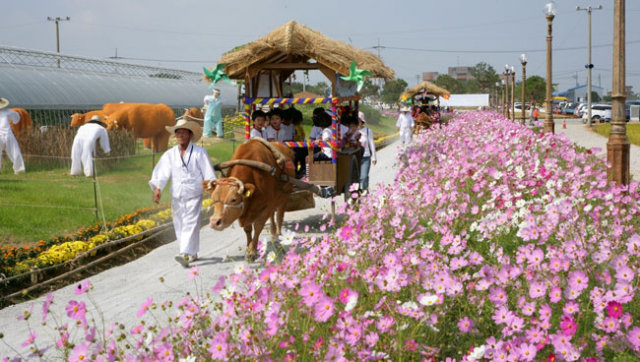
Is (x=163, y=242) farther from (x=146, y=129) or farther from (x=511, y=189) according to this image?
(x=146, y=129)

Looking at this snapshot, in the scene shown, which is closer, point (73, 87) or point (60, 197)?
point (60, 197)

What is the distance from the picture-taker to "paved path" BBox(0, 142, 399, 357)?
6.77 m

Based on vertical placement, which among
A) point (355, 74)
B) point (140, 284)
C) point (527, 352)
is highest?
point (355, 74)

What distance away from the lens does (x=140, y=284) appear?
8359 mm

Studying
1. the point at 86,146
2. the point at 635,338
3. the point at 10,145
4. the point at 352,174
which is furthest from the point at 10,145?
the point at 635,338

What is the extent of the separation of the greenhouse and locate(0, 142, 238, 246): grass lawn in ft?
25.6

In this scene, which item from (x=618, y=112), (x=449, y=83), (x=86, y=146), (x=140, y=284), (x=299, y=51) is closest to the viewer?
(x=140, y=284)

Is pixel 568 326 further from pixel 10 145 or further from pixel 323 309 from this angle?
pixel 10 145

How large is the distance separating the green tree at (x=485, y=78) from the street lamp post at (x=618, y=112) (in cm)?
11951

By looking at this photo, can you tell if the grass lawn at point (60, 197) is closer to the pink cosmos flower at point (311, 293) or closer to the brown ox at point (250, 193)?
the brown ox at point (250, 193)

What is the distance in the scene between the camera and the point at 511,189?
7.34 m

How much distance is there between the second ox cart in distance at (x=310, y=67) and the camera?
1067cm

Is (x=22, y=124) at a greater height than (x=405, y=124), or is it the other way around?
(x=22, y=124)

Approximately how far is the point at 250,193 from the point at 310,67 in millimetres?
4091
